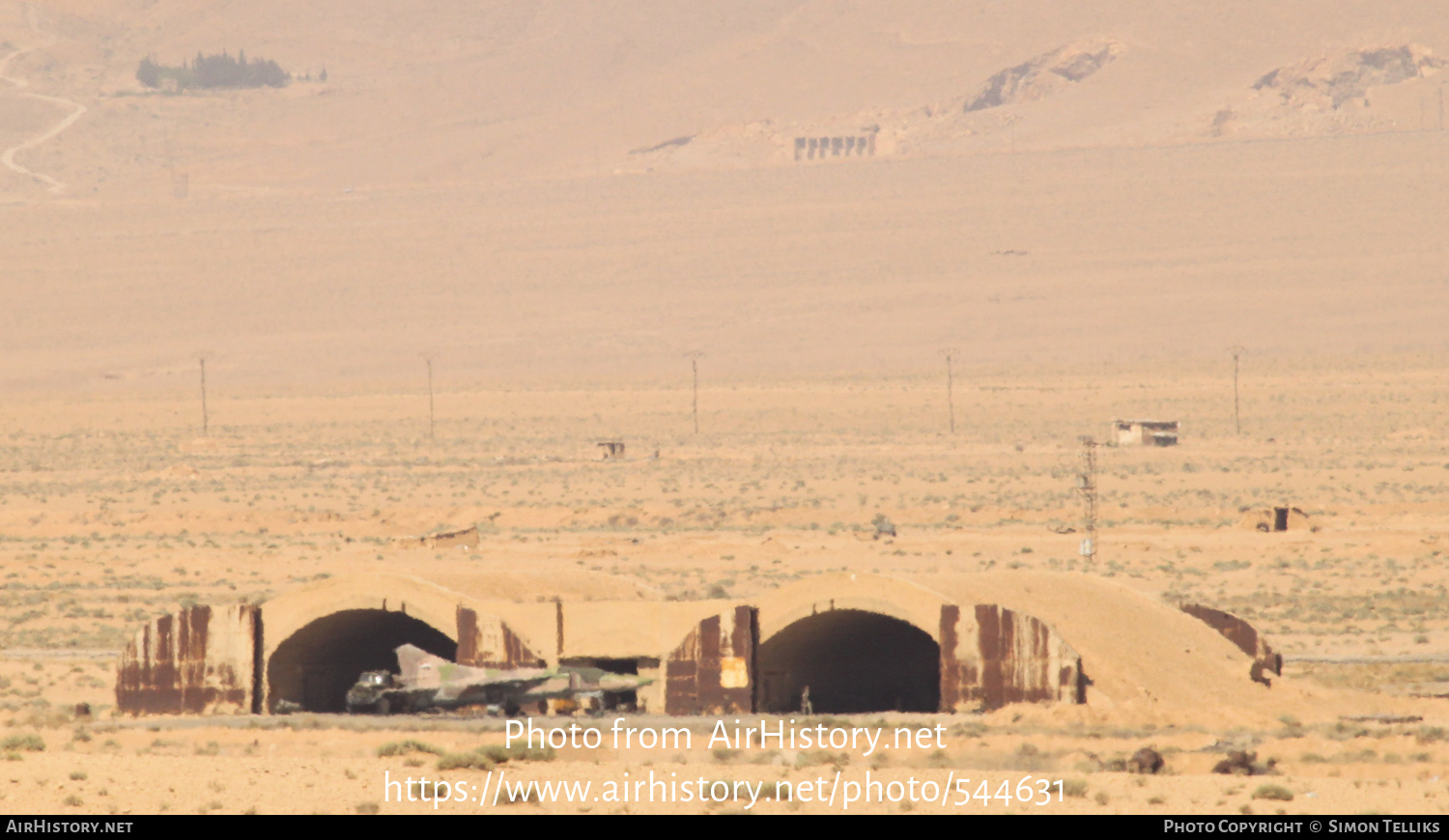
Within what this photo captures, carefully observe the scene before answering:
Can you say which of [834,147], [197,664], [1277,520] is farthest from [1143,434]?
[834,147]

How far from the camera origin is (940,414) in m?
93.1

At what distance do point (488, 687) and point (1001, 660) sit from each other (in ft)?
19.0

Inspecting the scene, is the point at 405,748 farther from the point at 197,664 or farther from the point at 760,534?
the point at 760,534

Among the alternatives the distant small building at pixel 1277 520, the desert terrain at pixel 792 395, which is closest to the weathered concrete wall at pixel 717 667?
the desert terrain at pixel 792 395

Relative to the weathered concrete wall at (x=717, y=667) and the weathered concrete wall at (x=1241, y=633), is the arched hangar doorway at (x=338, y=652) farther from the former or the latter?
the weathered concrete wall at (x=1241, y=633)

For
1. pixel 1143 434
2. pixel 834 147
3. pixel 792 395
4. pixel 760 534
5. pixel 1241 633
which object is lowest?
pixel 760 534

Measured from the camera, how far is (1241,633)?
992 inches

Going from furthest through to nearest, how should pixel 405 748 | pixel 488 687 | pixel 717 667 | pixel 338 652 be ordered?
pixel 338 652 → pixel 717 667 → pixel 488 687 → pixel 405 748

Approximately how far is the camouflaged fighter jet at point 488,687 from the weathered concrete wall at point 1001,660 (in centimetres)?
365

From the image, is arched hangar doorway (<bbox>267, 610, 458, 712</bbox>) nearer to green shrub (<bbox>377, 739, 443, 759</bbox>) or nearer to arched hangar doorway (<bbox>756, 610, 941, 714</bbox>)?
arched hangar doorway (<bbox>756, 610, 941, 714</bbox>)

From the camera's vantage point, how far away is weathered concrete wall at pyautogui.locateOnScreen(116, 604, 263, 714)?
24234 mm

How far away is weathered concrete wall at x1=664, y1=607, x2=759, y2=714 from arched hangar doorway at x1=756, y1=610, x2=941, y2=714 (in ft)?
2.16

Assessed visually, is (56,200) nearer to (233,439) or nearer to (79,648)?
(233,439)

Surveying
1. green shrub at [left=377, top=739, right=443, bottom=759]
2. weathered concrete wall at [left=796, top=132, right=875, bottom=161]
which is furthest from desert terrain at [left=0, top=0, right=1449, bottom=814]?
weathered concrete wall at [left=796, top=132, right=875, bottom=161]
